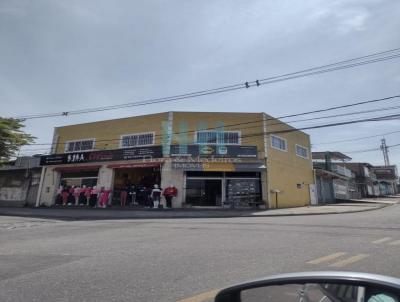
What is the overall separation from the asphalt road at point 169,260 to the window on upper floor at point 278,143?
607 inches

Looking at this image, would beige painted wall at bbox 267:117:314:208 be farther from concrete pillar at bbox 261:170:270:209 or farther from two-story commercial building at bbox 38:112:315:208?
concrete pillar at bbox 261:170:270:209

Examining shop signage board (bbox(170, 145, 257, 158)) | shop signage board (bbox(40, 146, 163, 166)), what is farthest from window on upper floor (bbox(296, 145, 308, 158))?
shop signage board (bbox(40, 146, 163, 166))

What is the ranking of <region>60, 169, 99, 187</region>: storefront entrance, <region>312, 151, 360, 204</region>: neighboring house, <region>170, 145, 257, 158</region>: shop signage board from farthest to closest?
<region>312, 151, 360, 204</region>: neighboring house → <region>60, 169, 99, 187</region>: storefront entrance → <region>170, 145, 257, 158</region>: shop signage board

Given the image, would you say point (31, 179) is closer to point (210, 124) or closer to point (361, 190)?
point (210, 124)

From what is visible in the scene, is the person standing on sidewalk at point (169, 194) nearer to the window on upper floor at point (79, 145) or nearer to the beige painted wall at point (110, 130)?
the beige painted wall at point (110, 130)

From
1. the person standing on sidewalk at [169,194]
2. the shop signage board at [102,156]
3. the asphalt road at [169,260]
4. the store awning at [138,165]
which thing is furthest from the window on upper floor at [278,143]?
the asphalt road at [169,260]

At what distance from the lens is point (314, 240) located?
9500mm

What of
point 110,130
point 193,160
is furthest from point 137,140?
point 193,160

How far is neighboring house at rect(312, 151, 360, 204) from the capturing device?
111 feet

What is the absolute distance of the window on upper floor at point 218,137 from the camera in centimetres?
2542

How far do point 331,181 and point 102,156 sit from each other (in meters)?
23.0

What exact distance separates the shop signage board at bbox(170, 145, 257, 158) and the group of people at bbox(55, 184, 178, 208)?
8.30ft

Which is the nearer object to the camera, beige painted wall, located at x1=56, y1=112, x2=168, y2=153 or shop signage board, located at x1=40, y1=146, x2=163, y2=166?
shop signage board, located at x1=40, y1=146, x2=163, y2=166

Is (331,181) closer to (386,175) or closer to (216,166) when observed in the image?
(216,166)
